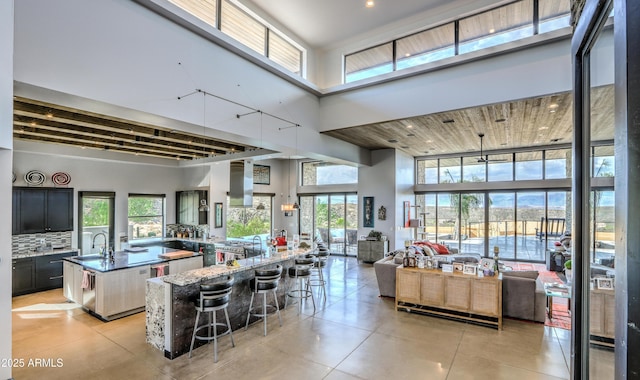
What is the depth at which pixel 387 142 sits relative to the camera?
934 centimetres

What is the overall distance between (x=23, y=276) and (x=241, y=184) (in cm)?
525

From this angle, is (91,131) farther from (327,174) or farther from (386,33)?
(327,174)

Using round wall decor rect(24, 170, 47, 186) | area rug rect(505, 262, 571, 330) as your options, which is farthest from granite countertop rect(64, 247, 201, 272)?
area rug rect(505, 262, 571, 330)

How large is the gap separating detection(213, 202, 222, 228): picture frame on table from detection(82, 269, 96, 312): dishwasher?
168 inches

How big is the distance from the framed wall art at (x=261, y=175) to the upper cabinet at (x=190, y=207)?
2324 millimetres

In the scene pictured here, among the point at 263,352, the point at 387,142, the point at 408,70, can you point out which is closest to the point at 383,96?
the point at 408,70

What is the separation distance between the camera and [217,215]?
992cm

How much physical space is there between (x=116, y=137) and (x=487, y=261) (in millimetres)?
7475

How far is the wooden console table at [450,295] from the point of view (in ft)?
16.9

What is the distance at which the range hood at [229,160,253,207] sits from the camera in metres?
6.97

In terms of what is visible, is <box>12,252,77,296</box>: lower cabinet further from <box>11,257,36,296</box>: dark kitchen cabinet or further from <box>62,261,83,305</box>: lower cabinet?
<box>62,261,83,305</box>: lower cabinet

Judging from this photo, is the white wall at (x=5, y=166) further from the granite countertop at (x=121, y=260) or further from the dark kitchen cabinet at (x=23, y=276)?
the dark kitchen cabinet at (x=23, y=276)

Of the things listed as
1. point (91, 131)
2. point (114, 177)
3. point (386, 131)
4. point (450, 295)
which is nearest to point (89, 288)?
point (91, 131)

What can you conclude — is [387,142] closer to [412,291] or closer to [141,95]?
[412,291]
